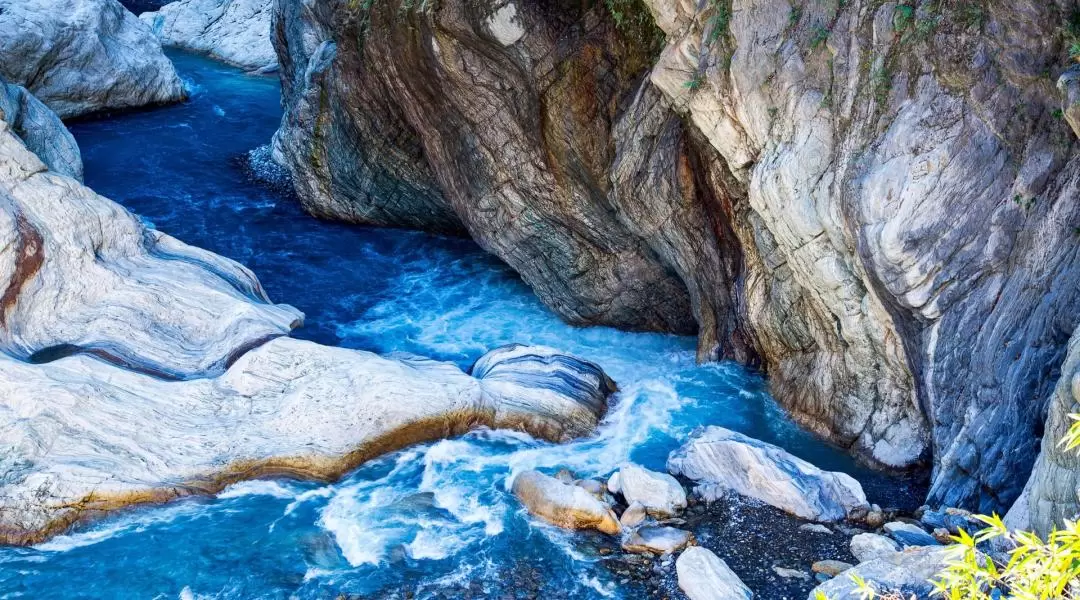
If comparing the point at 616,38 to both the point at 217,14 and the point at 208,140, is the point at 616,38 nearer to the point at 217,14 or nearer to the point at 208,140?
the point at 208,140

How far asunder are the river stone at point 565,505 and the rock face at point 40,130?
36.9 feet

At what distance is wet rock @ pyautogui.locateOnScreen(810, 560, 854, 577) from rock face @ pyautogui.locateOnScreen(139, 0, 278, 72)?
28.2 meters

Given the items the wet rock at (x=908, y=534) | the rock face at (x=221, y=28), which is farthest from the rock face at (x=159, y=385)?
the rock face at (x=221, y=28)

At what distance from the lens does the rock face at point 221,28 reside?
34031mm

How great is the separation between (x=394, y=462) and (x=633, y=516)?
3.59m

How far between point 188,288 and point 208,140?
12720 millimetres

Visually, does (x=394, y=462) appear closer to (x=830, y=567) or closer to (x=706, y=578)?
(x=706, y=578)

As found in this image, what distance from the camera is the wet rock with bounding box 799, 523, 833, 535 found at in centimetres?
1123

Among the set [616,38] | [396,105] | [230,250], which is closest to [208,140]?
[230,250]

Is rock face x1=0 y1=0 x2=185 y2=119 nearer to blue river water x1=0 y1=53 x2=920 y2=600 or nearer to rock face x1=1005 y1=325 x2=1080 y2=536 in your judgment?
blue river water x1=0 y1=53 x2=920 y2=600

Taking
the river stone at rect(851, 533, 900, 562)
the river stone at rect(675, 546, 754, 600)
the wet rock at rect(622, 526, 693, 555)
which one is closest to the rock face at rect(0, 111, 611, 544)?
the wet rock at rect(622, 526, 693, 555)

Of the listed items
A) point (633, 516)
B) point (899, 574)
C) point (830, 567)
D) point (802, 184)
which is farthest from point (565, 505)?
point (802, 184)

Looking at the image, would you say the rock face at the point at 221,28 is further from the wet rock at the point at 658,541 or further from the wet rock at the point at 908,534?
the wet rock at the point at 908,534

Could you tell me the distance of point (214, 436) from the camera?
12828 millimetres
